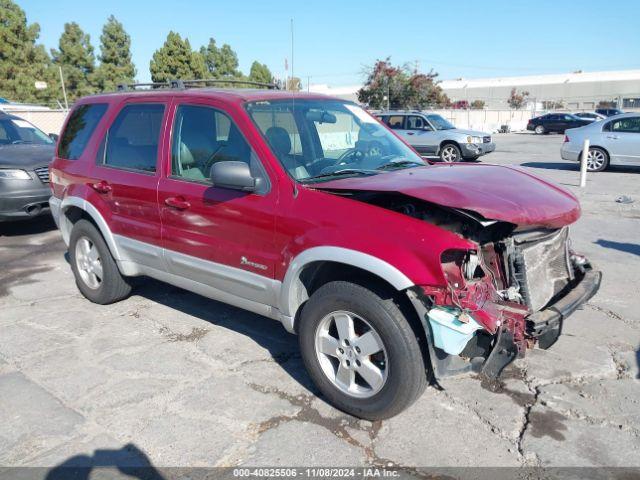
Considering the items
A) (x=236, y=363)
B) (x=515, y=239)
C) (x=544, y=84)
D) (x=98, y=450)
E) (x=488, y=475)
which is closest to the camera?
(x=488, y=475)

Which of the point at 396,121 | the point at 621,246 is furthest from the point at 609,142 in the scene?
the point at 621,246

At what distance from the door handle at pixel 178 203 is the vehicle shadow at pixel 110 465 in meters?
1.71

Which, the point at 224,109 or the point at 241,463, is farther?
the point at 224,109

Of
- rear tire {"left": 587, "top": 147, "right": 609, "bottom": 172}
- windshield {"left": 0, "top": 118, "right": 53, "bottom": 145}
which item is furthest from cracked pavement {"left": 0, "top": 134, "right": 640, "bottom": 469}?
rear tire {"left": 587, "top": 147, "right": 609, "bottom": 172}

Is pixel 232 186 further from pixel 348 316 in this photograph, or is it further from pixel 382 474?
pixel 382 474

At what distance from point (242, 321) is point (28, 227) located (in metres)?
5.91

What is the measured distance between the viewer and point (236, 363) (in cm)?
413

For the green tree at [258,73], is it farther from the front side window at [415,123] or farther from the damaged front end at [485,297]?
the damaged front end at [485,297]

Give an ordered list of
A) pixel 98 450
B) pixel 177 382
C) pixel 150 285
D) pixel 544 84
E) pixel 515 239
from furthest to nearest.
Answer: pixel 544 84
pixel 150 285
pixel 177 382
pixel 515 239
pixel 98 450

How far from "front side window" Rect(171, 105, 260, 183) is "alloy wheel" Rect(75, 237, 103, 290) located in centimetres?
155

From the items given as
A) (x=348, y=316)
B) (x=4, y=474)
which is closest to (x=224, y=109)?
(x=348, y=316)

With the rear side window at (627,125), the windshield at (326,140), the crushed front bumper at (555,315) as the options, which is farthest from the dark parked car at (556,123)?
the crushed front bumper at (555,315)

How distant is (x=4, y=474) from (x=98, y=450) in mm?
463

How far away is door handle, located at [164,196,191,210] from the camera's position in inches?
160
